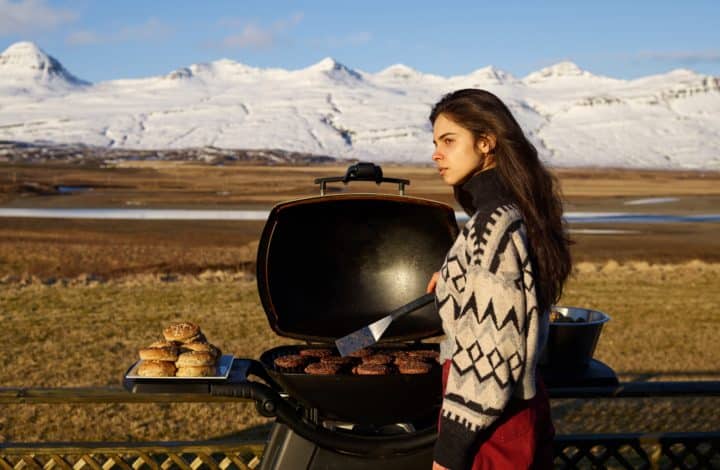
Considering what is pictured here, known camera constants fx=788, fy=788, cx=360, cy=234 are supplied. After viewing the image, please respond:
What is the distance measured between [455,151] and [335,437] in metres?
1.30

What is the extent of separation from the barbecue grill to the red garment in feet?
2.24

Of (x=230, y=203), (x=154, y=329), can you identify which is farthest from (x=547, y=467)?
(x=230, y=203)

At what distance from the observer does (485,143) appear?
2.25 metres

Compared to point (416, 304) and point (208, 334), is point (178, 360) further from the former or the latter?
point (208, 334)

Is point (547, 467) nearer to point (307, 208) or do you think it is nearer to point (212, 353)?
point (212, 353)

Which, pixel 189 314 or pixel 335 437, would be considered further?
pixel 189 314

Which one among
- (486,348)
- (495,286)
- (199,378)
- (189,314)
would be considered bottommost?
(189,314)

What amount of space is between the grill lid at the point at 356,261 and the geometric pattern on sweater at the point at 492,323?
1375 mm

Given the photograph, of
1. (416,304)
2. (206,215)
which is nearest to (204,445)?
(416,304)

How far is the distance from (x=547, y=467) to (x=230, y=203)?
32.7 metres

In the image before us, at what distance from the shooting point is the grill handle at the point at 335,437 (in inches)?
116

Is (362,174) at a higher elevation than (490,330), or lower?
higher

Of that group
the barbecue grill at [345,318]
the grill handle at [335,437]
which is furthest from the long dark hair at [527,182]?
the grill handle at [335,437]

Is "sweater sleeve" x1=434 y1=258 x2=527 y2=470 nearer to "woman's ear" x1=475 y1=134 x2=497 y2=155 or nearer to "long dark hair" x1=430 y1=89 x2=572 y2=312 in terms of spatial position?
"long dark hair" x1=430 y1=89 x2=572 y2=312
